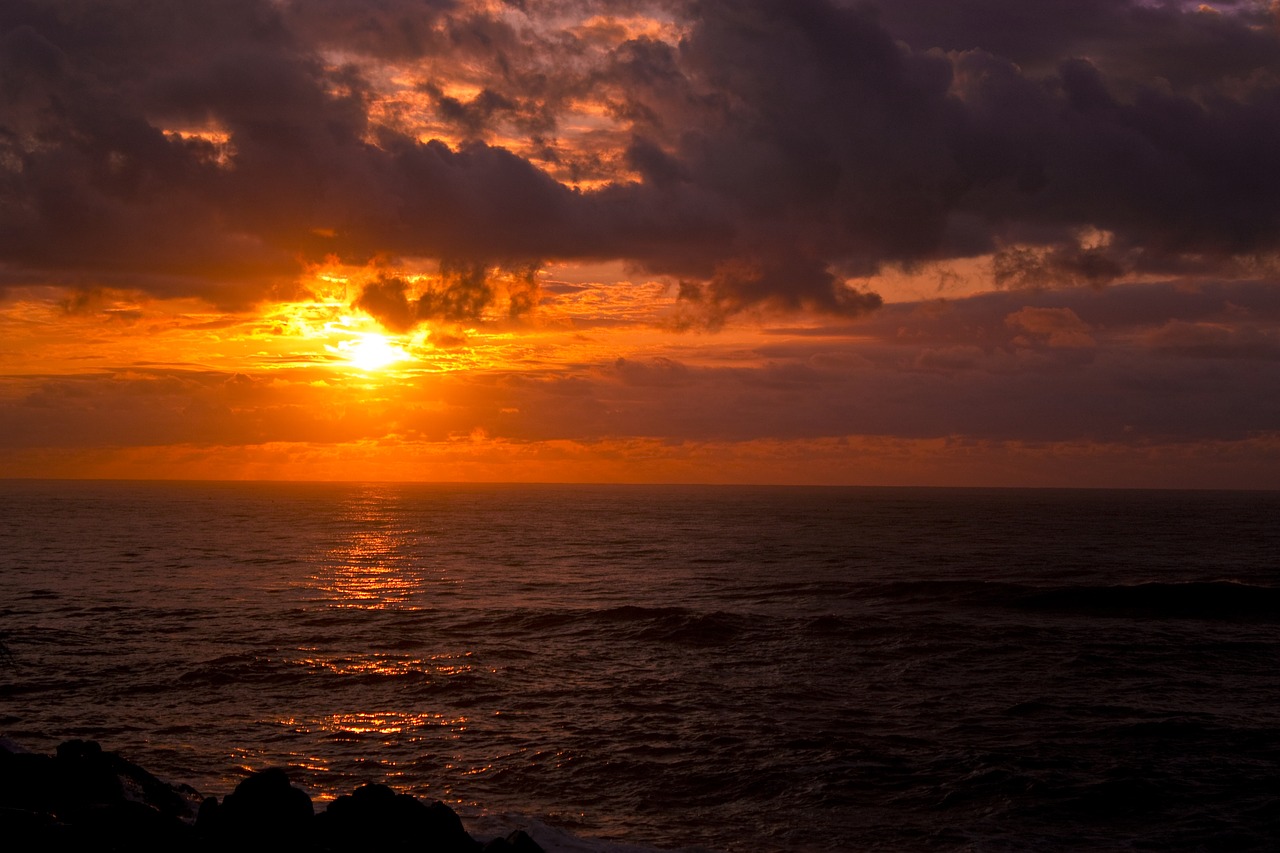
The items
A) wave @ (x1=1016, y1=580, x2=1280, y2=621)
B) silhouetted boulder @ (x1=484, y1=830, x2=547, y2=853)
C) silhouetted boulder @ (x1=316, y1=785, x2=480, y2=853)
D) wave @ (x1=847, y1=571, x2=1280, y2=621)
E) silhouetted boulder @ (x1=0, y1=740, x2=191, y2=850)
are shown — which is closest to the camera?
silhouetted boulder @ (x1=0, y1=740, x2=191, y2=850)

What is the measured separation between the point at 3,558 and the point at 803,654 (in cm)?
7009

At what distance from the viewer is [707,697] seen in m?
29.2

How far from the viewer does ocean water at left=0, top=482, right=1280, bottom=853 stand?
64.8 ft

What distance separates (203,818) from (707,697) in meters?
16.5

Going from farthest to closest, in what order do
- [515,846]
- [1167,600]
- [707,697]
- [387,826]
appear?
[1167,600], [707,697], [387,826], [515,846]

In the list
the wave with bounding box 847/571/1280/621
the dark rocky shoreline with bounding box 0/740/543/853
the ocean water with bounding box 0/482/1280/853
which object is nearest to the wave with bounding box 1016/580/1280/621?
the wave with bounding box 847/571/1280/621

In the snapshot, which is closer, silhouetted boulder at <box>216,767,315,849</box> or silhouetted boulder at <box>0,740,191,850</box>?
silhouetted boulder at <box>0,740,191,850</box>

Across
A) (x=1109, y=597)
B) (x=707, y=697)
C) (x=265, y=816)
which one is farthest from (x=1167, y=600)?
(x=265, y=816)

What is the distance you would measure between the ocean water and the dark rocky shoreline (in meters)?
2.79

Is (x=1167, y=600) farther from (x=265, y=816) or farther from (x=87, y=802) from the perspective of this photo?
(x=87, y=802)

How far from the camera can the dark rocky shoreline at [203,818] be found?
13492mm

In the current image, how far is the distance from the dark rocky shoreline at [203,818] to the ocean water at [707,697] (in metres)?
2.79

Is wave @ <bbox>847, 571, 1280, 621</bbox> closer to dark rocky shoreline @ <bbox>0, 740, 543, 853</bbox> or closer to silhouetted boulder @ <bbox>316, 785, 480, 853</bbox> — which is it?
silhouetted boulder @ <bbox>316, 785, 480, 853</bbox>

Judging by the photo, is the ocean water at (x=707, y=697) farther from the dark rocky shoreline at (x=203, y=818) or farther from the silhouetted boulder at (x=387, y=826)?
the dark rocky shoreline at (x=203, y=818)
